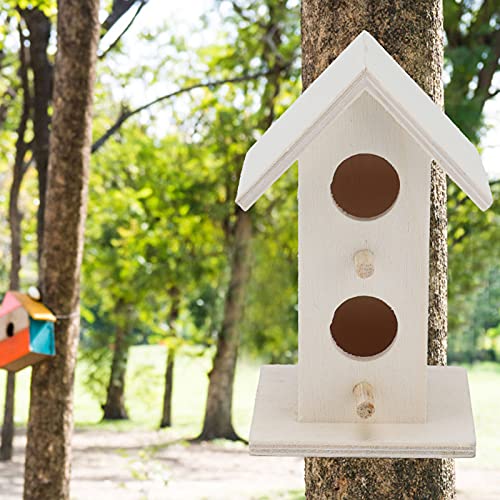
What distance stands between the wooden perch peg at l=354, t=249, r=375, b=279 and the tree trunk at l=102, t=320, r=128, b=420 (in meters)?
9.74

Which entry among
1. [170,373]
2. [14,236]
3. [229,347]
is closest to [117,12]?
[14,236]

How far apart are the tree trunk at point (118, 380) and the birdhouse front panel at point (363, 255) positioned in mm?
9696

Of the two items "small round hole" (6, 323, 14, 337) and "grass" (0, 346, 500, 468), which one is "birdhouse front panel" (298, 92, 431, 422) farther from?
"grass" (0, 346, 500, 468)

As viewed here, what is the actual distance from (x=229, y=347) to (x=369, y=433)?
7.96 meters

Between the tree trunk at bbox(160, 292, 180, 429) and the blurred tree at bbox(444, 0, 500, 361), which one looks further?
the tree trunk at bbox(160, 292, 180, 429)

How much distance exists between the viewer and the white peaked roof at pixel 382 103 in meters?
1.28

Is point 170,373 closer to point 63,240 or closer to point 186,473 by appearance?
point 186,473

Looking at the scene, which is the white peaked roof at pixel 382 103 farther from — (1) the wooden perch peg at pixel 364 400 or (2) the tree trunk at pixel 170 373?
(2) the tree trunk at pixel 170 373

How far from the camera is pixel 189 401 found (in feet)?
51.5

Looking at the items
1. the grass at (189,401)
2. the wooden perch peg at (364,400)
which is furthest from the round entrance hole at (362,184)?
the grass at (189,401)

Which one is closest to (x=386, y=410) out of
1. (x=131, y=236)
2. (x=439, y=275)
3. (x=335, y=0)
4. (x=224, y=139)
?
(x=439, y=275)

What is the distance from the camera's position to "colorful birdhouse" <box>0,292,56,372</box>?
136 inches

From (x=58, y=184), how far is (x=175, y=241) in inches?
246

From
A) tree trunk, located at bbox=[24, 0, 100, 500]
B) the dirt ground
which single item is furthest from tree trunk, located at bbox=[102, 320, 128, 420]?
tree trunk, located at bbox=[24, 0, 100, 500]
